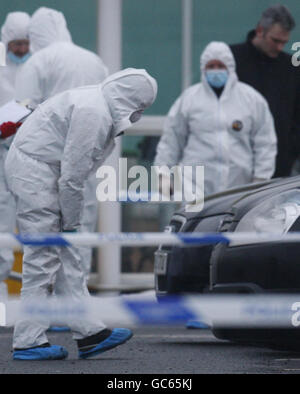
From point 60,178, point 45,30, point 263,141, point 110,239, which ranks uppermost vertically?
point 45,30

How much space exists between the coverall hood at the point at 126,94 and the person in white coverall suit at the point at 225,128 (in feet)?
8.01

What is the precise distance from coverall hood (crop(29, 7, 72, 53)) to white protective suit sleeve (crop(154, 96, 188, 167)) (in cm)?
90

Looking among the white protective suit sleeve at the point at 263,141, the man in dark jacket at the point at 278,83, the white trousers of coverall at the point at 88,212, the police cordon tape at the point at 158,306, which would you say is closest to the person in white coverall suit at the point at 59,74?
the white trousers of coverall at the point at 88,212

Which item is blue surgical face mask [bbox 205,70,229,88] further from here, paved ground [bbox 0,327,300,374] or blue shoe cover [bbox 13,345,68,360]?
blue shoe cover [bbox 13,345,68,360]

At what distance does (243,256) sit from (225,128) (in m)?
2.59

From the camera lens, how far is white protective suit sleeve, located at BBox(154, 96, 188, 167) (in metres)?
9.15

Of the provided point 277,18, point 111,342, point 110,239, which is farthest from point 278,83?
point 110,239

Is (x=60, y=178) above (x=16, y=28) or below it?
below

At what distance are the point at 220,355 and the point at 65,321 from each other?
104 centimetres

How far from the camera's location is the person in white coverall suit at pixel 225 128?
9.02 m

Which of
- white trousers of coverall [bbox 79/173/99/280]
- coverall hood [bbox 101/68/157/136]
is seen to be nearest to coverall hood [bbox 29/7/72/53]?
white trousers of coverall [bbox 79/173/99/280]

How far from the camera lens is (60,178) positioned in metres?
6.50

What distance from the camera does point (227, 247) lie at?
21.9 feet

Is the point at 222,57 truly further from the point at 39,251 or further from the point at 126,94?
the point at 39,251
